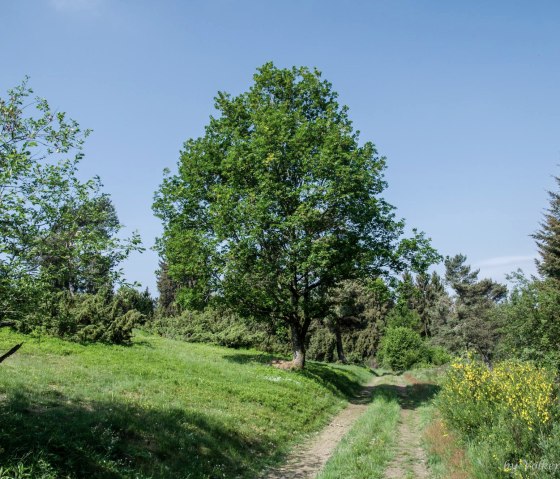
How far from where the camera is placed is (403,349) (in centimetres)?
5509

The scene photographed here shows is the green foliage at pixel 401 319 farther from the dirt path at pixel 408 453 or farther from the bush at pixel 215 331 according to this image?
the dirt path at pixel 408 453

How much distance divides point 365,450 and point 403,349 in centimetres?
4606

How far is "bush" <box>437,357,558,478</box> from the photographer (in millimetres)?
8773

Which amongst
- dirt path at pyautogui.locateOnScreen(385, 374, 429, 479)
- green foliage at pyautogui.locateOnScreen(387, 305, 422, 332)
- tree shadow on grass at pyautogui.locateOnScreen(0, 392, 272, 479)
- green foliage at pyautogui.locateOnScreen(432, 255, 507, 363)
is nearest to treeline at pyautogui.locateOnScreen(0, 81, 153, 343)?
tree shadow on grass at pyautogui.locateOnScreen(0, 392, 272, 479)

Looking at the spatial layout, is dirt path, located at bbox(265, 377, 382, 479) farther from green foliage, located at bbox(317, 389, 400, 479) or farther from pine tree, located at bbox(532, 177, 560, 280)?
pine tree, located at bbox(532, 177, 560, 280)

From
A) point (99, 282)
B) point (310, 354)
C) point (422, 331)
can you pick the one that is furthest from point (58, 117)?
point (422, 331)

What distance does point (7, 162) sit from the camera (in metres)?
7.86

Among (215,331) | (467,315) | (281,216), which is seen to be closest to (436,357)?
(467,315)

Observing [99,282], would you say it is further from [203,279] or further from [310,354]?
[310,354]

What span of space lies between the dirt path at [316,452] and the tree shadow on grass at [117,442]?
0.72 m

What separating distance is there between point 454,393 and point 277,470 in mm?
6439

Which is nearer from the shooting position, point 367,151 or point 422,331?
point 367,151

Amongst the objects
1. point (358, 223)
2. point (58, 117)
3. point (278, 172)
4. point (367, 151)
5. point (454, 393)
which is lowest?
point (454, 393)

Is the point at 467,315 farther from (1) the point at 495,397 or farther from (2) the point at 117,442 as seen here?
(2) the point at 117,442
